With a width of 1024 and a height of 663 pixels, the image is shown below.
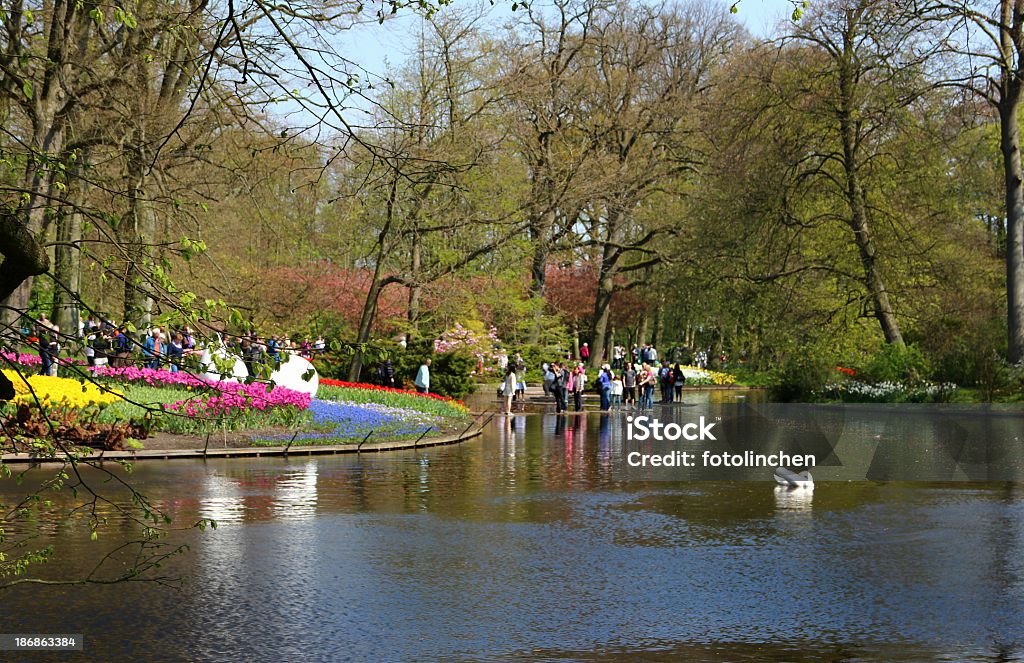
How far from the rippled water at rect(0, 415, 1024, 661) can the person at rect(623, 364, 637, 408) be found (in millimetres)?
27308

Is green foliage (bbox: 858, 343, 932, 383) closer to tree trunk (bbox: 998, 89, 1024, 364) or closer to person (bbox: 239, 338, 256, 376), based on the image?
tree trunk (bbox: 998, 89, 1024, 364)

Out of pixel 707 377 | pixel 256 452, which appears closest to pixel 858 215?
pixel 707 377

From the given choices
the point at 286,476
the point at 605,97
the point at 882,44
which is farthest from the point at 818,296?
the point at 286,476

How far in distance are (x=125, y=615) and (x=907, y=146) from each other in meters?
39.6

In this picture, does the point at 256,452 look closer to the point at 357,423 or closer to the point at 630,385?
the point at 357,423

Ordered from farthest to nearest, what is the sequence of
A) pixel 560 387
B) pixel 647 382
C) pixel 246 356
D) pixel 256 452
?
1. pixel 647 382
2. pixel 560 387
3. pixel 256 452
4. pixel 246 356

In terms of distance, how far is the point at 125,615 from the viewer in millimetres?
9242

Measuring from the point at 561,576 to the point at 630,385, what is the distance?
1387 inches

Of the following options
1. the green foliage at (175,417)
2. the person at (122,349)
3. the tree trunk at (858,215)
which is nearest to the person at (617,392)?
the tree trunk at (858,215)

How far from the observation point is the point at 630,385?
1812 inches

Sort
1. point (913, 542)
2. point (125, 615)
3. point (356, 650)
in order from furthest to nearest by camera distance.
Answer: point (913, 542) → point (125, 615) → point (356, 650)

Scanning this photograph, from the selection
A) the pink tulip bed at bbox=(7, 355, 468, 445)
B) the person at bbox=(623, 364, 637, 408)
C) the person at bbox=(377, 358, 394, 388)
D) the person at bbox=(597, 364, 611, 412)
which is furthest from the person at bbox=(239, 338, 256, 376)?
the person at bbox=(623, 364, 637, 408)

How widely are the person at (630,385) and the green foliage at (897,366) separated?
8.05m

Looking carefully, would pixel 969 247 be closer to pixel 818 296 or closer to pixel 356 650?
pixel 818 296
